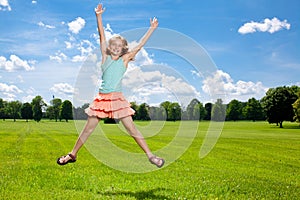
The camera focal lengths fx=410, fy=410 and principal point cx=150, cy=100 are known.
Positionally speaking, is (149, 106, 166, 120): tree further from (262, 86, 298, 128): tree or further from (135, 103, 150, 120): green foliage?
(262, 86, 298, 128): tree

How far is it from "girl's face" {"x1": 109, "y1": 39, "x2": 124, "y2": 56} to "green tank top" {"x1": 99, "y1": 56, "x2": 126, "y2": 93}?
15 cm

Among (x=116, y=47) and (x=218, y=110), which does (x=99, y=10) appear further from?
(x=218, y=110)

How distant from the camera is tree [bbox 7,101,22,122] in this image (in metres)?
118

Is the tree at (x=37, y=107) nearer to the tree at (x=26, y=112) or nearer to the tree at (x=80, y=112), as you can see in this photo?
the tree at (x=26, y=112)

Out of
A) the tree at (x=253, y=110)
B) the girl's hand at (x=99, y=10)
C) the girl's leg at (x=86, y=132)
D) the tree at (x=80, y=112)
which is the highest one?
the tree at (x=253, y=110)

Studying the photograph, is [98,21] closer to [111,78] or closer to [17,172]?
[111,78]

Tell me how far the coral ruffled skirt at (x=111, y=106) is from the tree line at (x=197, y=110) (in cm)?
53

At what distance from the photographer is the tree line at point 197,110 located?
8055 millimetres

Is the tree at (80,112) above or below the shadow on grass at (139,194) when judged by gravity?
above

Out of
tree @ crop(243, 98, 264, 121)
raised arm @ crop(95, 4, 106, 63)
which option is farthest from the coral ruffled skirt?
tree @ crop(243, 98, 264, 121)

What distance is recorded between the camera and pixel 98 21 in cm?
704

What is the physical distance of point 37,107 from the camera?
117 m

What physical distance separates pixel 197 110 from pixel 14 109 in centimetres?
11730

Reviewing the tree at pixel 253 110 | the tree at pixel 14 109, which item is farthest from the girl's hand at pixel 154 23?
the tree at pixel 14 109
